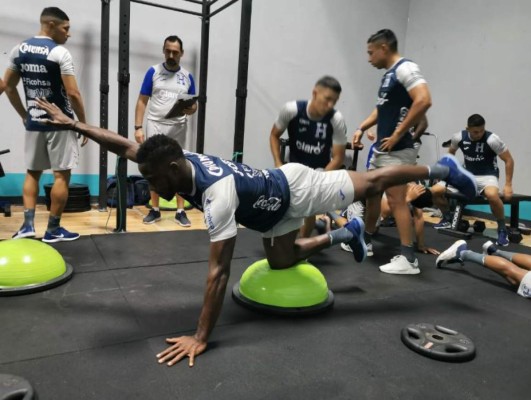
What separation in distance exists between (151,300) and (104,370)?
0.65 meters

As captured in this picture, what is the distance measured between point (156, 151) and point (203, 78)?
3345 mm

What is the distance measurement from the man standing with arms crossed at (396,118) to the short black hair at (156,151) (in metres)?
→ 1.58

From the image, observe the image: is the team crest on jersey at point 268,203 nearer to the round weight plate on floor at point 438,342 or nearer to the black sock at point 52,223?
the round weight plate on floor at point 438,342

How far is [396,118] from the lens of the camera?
2.80m

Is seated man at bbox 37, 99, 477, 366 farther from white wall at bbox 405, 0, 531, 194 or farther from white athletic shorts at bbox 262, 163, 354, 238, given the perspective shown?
white wall at bbox 405, 0, 531, 194

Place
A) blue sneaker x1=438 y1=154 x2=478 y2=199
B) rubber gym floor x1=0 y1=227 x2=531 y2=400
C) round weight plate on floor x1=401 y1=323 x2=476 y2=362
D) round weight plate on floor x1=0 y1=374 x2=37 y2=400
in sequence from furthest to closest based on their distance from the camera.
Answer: blue sneaker x1=438 y1=154 x2=478 y2=199
round weight plate on floor x1=401 y1=323 x2=476 y2=362
rubber gym floor x1=0 y1=227 x2=531 y2=400
round weight plate on floor x1=0 y1=374 x2=37 y2=400

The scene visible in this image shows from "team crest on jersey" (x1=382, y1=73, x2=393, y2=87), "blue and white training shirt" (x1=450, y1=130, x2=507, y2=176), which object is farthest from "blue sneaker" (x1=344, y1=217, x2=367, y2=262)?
"blue and white training shirt" (x1=450, y1=130, x2=507, y2=176)

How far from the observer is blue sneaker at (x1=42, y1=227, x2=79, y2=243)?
3031mm

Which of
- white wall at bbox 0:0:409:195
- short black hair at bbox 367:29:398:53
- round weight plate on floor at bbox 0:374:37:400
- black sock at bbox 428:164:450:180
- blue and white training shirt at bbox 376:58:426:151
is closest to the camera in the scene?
round weight plate on floor at bbox 0:374:37:400

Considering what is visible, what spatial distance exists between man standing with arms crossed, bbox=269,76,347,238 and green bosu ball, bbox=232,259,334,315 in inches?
34.1

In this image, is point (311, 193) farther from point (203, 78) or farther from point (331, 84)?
point (203, 78)

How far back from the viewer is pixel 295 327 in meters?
1.97

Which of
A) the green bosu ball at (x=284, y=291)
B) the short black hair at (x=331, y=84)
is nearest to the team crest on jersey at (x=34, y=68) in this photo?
the short black hair at (x=331, y=84)

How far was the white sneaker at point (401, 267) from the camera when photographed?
9.37 feet
